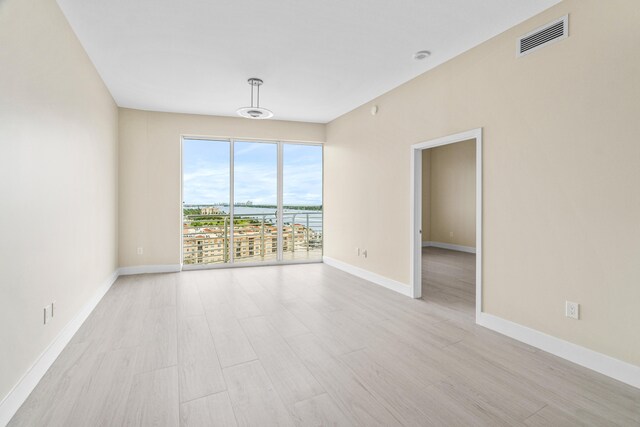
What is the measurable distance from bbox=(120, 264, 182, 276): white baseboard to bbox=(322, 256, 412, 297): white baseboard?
2.73m

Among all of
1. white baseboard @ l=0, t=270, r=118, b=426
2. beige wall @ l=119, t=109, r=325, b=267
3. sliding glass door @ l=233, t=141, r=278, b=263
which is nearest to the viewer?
white baseboard @ l=0, t=270, r=118, b=426

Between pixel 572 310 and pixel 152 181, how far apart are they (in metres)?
5.65

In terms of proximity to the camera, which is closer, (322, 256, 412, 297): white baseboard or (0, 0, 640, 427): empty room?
(0, 0, 640, 427): empty room

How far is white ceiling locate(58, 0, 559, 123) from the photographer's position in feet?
8.10

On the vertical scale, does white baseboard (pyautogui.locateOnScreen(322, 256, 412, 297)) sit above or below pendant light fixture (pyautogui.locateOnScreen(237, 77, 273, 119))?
below

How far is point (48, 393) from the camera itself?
1.95 metres

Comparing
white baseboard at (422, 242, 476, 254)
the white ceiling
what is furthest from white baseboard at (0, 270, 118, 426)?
white baseboard at (422, 242, 476, 254)

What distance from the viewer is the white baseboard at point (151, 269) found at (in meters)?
5.11

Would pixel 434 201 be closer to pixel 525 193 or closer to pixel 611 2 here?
pixel 525 193

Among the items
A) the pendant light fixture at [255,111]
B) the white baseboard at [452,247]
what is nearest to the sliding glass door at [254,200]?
the pendant light fixture at [255,111]

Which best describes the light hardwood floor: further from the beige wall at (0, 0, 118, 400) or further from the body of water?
the body of water

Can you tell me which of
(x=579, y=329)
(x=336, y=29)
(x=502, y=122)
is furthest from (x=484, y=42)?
(x=579, y=329)

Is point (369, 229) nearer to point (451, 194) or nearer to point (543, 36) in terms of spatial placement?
point (543, 36)

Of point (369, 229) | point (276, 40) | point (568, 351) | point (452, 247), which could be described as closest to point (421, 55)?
point (276, 40)
